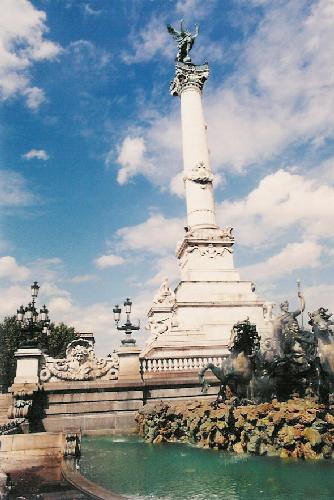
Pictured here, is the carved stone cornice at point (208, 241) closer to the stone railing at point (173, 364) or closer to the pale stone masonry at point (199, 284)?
the pale stone masonry at point (199, 284)

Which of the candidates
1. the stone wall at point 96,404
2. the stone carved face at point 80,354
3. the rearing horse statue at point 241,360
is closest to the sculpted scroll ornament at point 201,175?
the stone carved face at point 80,354

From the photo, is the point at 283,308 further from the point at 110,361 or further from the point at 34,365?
the point at 34,365

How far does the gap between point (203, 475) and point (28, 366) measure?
9.07m

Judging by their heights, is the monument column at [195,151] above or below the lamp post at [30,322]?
above

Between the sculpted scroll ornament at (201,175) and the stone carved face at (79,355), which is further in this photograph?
the sculpted scroll ornament at (201,175)

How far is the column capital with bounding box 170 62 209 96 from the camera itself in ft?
112

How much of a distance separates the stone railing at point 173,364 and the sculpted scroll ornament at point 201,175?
53.0ft

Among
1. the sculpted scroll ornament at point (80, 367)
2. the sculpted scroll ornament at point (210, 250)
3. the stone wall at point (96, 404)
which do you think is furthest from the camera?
the sculpted scroll ornament at point (210, 250)

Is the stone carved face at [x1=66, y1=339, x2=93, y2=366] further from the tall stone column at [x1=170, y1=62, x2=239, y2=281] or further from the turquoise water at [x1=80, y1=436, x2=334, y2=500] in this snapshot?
the tall stone column at [x1=170, y1=62, x2=239, y2=281]

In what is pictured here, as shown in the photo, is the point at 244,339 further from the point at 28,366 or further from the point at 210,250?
the point at 210,250

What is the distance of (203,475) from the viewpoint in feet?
26.4

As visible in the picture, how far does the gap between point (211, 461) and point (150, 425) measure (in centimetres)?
414

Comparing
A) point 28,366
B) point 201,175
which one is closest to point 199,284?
point 201,175

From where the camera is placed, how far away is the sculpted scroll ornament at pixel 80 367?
50.3ft
